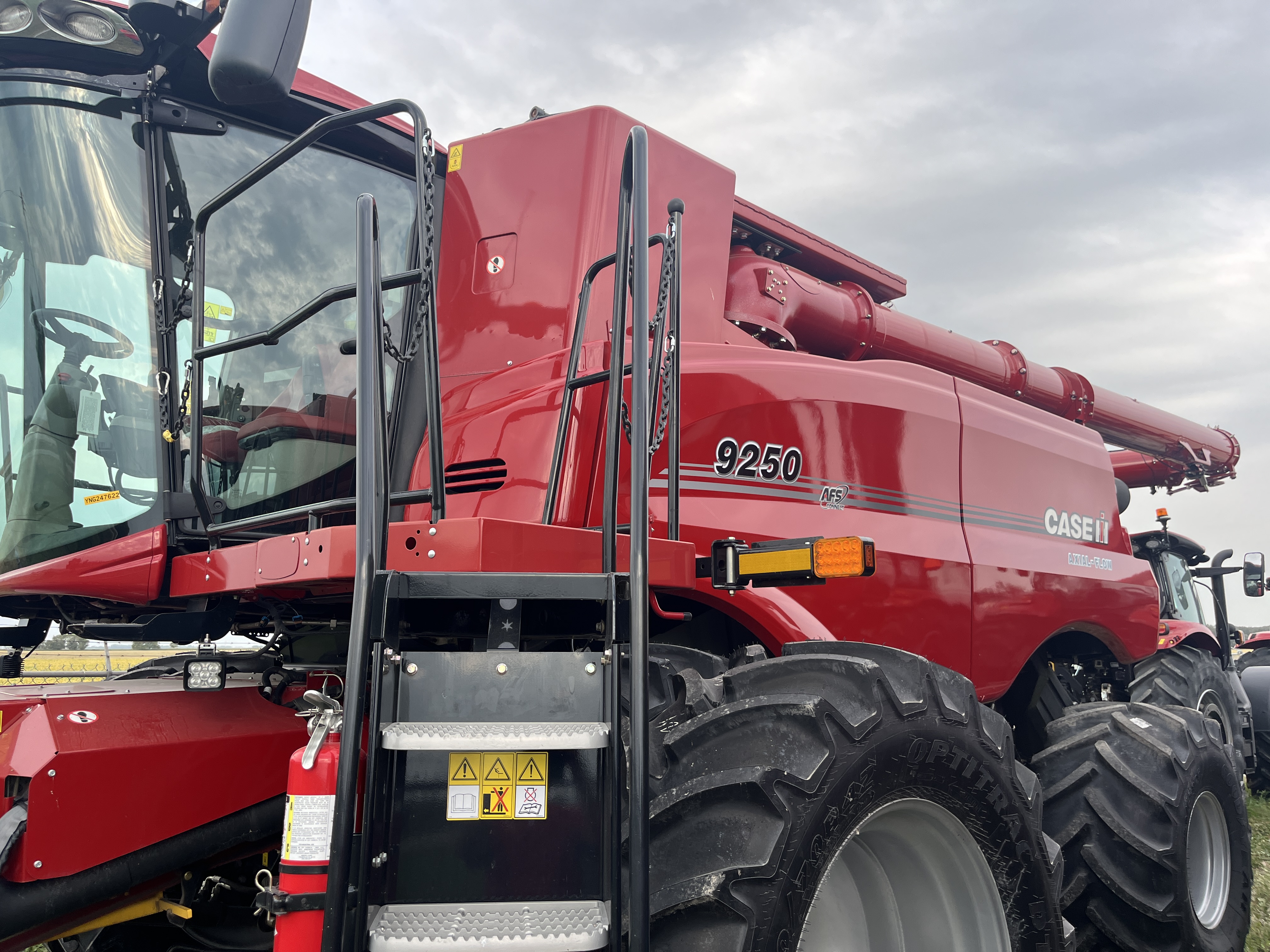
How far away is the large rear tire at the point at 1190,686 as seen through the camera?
7.13m

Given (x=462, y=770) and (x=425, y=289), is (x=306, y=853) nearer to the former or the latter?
(x=462, y=770)

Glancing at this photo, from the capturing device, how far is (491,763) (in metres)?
2.06

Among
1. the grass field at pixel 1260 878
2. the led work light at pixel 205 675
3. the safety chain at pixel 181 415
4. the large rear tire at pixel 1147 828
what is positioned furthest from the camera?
the grass field at pixel 1260 878

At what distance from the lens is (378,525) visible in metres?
2.18

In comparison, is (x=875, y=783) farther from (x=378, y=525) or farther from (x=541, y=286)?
(x=541, y=286)

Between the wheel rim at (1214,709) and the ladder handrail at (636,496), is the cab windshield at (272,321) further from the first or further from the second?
the wheel rim at (1214,709)

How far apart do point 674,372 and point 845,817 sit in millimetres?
1181

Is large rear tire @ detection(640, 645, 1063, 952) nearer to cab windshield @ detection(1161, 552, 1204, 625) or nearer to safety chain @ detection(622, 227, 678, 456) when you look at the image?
safety chain @ detection(622, 227, 678, 456)

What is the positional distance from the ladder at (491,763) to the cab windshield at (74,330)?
1.32m

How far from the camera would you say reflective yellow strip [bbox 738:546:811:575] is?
261cm

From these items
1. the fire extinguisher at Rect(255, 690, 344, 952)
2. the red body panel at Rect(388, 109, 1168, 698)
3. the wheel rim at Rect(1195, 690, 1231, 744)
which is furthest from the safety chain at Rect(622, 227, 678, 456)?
the wheel rim at Rect(1195, 690, 1231, 744)

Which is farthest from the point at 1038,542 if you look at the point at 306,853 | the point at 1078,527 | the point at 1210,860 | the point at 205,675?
the point at 306,853

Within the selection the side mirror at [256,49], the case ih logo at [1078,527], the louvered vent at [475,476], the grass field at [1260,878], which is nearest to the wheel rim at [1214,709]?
the grass field at [1260,878]

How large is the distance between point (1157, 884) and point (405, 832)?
2803 millimetres
